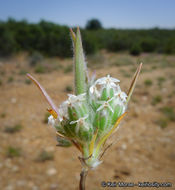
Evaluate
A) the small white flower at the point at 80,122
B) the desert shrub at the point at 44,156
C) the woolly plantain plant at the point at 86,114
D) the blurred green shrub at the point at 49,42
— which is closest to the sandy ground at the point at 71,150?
the desert shrub at the point at 44,156

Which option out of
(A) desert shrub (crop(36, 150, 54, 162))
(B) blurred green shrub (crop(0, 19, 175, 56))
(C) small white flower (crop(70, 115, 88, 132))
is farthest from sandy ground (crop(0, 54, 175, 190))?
(B) blurred green shrub (crop(0, 19, 175, 56))

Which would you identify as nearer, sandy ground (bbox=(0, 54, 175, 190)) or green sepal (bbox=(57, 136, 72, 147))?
green sepal (bbox=(57, 136, 72, 147))

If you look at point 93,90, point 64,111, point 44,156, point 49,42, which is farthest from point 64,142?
point 49,42

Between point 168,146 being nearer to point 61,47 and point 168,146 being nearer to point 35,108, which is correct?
point 35,108

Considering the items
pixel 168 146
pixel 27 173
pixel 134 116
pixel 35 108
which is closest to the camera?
pixel 27 173

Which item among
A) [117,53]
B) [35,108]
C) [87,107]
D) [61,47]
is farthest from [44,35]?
[87,107]

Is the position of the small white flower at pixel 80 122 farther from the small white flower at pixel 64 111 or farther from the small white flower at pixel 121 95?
the small white flower at pixel 121 95

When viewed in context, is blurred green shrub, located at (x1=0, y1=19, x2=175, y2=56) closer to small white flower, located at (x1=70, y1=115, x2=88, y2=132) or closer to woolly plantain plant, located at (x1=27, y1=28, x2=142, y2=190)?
woolly plantain plant, located at (x1=27, y1=28, x2=142, y2=190)

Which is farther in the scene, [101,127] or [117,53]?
[117,53]
